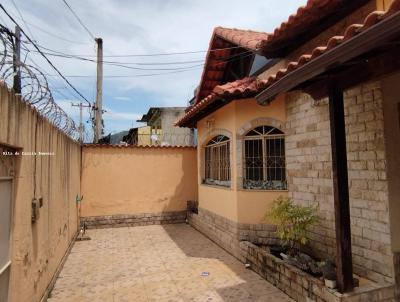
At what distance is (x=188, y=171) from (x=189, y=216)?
6.27ft

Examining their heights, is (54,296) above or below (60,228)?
below

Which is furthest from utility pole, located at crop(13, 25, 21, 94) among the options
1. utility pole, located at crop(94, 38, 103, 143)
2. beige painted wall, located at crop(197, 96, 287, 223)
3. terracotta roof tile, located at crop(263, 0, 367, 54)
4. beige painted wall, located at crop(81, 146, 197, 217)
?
utility pole, located at crop(94, 38, 103, 143)

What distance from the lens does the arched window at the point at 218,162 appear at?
8771 mm

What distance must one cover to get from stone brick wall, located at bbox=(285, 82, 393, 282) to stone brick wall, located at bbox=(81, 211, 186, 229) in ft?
21.9

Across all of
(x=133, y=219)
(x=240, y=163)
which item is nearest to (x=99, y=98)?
(x=133, y=219)

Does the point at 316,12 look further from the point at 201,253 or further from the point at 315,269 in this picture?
the point at 201,253

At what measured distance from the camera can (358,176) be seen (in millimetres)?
5082

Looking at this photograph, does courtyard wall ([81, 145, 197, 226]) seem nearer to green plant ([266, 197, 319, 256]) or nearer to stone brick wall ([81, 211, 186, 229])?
stone brick wall ([81, 211, 186, 229])

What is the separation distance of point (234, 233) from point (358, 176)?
3.39 meters

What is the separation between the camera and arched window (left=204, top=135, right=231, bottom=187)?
877cm

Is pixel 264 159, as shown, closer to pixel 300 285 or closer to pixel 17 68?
pixel 300 285

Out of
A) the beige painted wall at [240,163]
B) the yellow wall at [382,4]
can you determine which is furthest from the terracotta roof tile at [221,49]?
the yellow wall at [382,4]

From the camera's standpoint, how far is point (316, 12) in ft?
19.3

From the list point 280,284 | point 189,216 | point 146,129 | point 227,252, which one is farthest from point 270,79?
point 146,129
